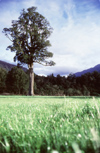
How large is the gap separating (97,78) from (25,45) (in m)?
26.4

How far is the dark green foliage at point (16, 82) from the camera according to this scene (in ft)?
142

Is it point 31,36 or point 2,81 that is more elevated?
point 31,36

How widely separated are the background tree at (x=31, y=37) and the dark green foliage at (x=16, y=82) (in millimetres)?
16521

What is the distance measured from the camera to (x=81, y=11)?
11.9ft

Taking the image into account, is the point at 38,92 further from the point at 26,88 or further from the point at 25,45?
the point at 25,45

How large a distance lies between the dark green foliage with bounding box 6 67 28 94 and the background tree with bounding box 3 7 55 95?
16.5m

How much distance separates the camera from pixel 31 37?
93.8 feet

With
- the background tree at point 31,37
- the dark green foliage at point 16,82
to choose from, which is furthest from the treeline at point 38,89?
the background tree at point 31,37

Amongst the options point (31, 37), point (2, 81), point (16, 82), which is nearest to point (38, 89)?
point (16, 82)

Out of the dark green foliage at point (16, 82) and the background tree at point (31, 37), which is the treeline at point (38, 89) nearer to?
the dark green foliage at point (16, 82)

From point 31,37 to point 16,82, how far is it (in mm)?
18756

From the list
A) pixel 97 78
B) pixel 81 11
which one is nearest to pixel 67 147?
pixel 81 11

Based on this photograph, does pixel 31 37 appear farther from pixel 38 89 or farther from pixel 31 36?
pixel 38 89

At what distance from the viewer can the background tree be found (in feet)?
87.7
